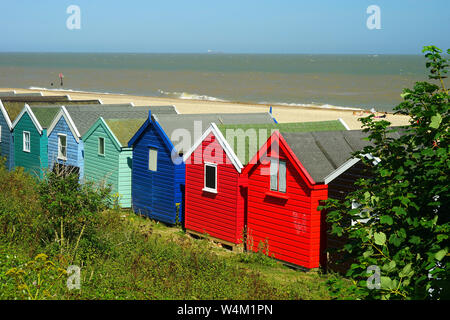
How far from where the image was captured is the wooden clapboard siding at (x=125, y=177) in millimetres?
22141

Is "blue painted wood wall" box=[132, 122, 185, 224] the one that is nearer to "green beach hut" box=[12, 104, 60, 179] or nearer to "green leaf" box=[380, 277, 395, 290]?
"green beach hut" box=[12, 104, 60, 179]

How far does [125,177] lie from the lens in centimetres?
2223

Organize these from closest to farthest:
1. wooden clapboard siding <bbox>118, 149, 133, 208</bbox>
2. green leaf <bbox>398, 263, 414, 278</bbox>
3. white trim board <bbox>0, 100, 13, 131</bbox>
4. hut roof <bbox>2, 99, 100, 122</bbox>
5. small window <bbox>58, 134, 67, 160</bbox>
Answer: green leaf <bbox>398, 263, 414, 278</bbox> < wooden clapboard siding <bbox>118, 149, 133, 208</bbox> < small window <bbox>58, 134, 67, 160</bbox> < white trim board <bbox>0, 100, 13, 131</bbox> < hut roof <bbox>2, 99, 100, 122</bbox>

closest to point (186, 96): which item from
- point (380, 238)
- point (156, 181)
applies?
point (156, 181)

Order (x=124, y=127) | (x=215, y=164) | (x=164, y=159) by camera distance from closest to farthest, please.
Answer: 1. (x=215, y=164)
2. (x=164, y=159)
3. (x=124, y=127)

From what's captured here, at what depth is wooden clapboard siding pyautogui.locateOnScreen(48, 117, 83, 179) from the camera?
2395 centimetres

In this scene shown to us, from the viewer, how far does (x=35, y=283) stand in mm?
10188

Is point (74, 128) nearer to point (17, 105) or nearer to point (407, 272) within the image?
point (17, 105)

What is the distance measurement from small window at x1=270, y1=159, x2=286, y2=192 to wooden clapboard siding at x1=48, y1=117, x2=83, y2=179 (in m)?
10.1

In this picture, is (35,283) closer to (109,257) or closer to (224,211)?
(109,257)

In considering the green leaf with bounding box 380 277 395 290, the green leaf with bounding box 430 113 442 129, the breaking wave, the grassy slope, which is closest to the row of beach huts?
the grassy slope

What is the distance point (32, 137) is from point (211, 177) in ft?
36.3

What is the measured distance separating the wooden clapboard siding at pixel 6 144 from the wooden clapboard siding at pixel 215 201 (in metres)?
11.7

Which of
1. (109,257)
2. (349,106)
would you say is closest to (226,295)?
(109,257)
